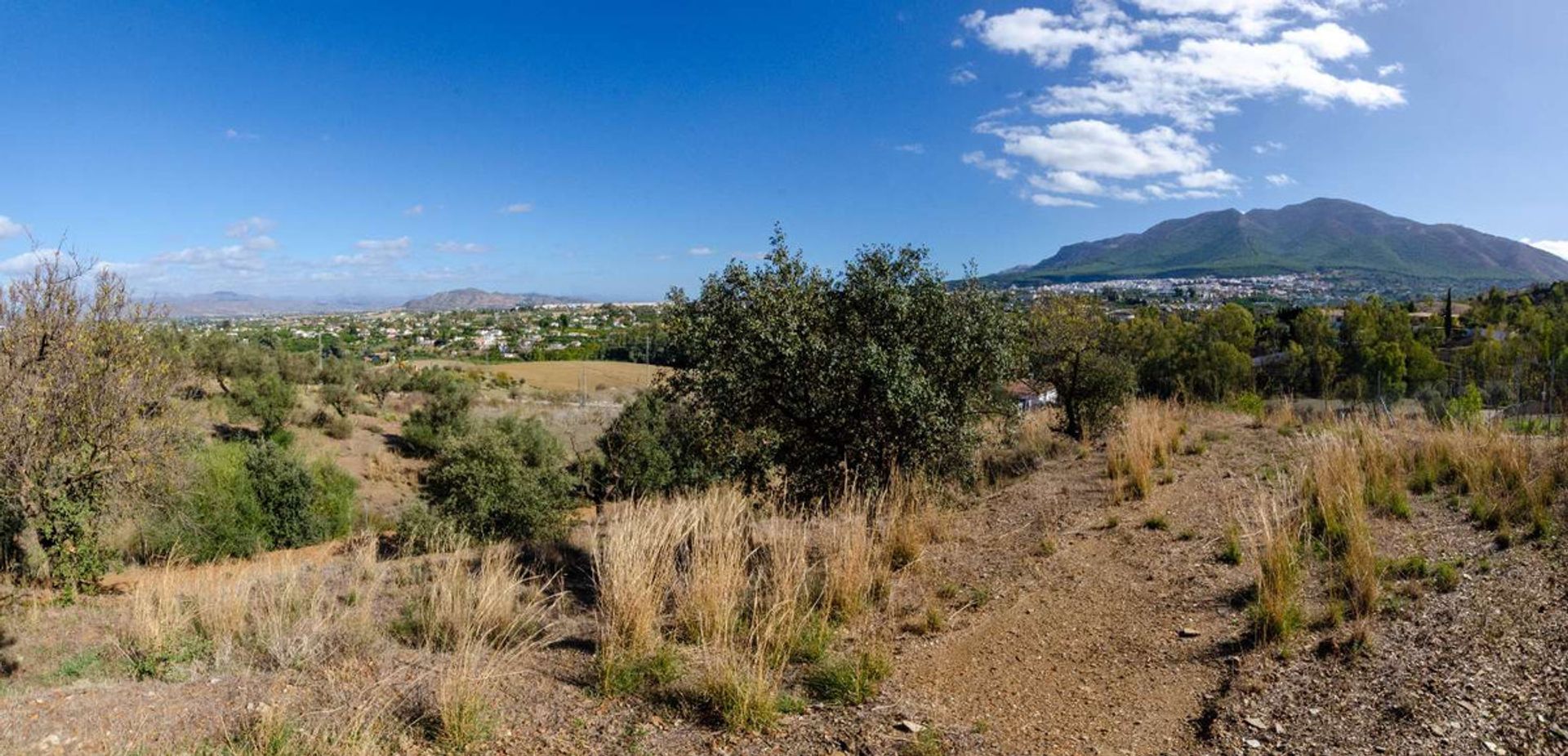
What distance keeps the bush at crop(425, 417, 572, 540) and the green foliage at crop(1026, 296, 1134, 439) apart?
12.2 metres

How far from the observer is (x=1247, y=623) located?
499cm

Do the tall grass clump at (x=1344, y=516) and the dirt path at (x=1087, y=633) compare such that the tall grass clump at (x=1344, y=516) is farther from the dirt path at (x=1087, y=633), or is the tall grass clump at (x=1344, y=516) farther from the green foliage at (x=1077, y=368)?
the green foliage at (x=1077, y=368)

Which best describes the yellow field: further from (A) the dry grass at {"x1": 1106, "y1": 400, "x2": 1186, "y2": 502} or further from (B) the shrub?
(B) the shrub

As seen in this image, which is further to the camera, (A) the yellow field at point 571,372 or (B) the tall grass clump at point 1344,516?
(A) the yellow field at point 571,372

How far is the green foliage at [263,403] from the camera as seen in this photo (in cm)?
3153

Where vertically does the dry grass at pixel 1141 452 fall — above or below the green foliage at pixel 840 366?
below

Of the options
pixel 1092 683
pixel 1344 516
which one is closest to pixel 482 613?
pixel 1092 683

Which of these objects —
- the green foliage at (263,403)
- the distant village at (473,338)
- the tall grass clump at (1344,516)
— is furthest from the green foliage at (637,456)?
the distant village at (473,338)

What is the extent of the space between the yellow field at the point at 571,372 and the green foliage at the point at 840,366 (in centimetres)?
4895

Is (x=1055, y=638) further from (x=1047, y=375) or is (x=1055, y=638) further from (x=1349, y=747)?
(x=1047, y=375)

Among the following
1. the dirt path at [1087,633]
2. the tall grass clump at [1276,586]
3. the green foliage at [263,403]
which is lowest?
the green foliage at [263,403]

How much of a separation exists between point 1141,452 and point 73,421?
12904mm

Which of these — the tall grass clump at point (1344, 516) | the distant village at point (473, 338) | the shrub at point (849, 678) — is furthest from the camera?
the distant village at point (473, 338)

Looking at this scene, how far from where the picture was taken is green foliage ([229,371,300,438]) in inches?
1241
